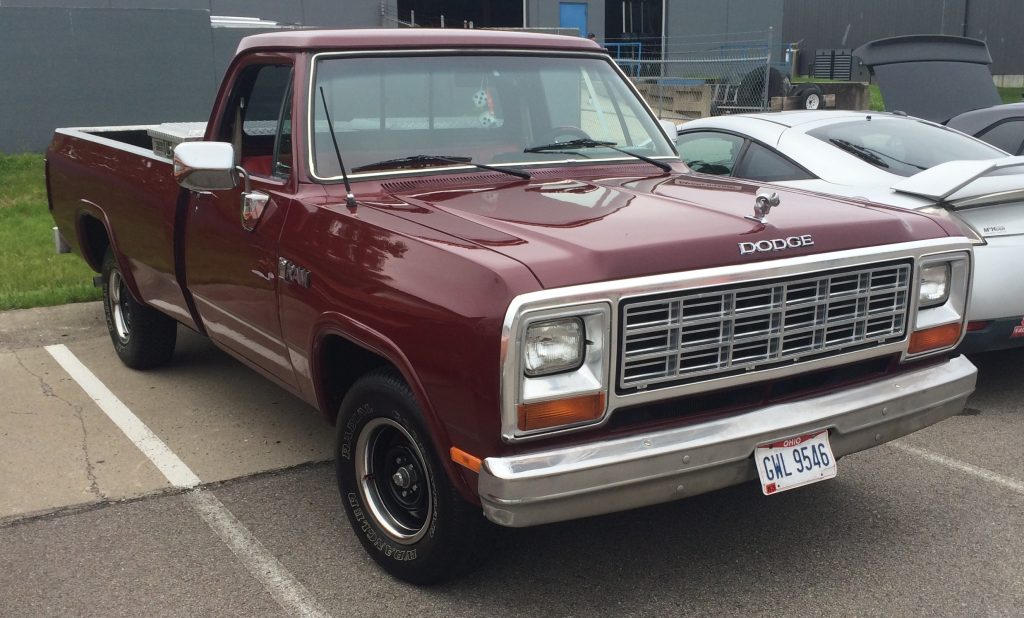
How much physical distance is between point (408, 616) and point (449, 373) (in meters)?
0.93

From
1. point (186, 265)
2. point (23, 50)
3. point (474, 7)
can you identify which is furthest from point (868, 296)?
point (474, 7)

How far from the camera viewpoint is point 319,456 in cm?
491

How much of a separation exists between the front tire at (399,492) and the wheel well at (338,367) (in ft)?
0.63

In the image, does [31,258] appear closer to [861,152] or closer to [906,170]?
[861,152]

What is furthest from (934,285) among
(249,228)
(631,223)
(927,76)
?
(927,76)

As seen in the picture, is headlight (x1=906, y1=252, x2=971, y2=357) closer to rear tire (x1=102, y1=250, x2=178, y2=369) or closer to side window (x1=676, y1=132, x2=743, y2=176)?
side window (x1=676, y1=132, x2=743, y2=176)

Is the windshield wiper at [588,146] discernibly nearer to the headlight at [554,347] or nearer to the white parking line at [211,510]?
the headlight at [554,347]

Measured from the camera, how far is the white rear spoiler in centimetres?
509

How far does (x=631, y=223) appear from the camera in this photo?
11.2 ft

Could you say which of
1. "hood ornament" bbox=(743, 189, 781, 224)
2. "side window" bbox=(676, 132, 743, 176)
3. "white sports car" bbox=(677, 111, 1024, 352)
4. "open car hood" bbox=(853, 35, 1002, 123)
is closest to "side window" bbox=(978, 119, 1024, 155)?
"open car hood" bbox=(853, 35, 1002, 123)

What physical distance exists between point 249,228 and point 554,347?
1.80m

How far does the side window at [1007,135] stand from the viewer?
24.8 feet

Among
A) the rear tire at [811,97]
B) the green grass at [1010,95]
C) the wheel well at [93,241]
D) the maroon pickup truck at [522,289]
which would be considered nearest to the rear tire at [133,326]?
the wheel well at [93,241]

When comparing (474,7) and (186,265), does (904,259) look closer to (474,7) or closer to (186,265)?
(186,265)
